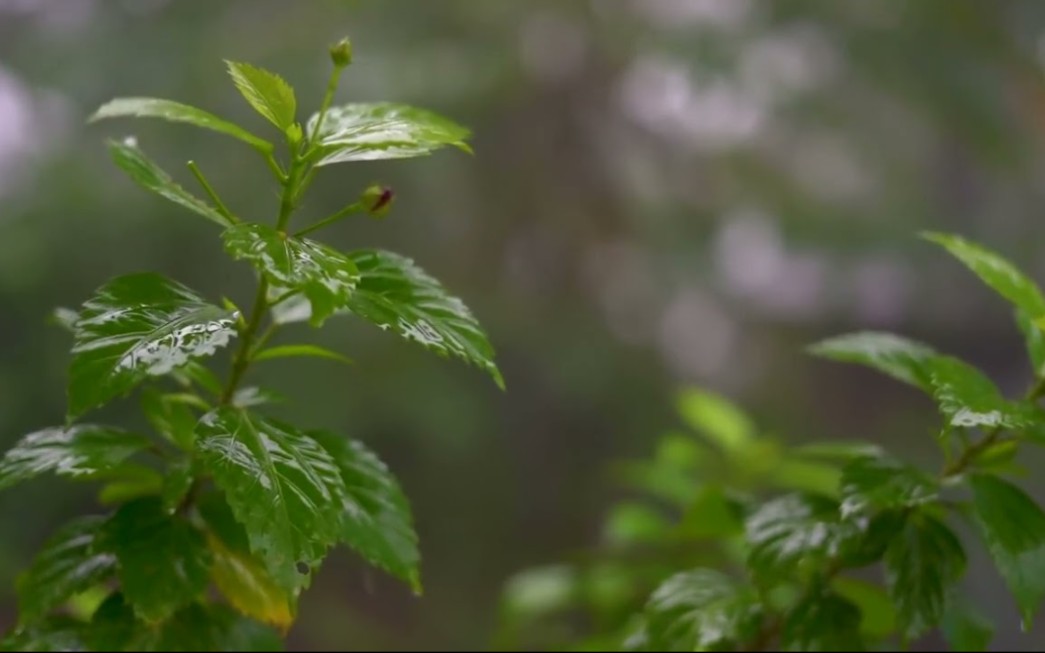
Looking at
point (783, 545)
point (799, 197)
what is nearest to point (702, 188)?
point (799, 197)

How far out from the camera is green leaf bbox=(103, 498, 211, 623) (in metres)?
0.45

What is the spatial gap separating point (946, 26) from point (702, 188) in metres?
0.46

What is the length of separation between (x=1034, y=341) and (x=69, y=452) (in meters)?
0.51

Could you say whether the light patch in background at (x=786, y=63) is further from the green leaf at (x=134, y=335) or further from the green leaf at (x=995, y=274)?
the green leaf at (x=134, y=335)

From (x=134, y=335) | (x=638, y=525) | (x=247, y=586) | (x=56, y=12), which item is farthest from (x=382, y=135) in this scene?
(x=56, y=12)

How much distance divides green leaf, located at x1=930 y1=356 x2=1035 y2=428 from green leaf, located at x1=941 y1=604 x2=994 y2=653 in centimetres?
13

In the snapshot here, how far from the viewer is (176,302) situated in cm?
44

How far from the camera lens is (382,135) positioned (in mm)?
442

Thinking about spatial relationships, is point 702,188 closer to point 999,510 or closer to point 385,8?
point 385,8

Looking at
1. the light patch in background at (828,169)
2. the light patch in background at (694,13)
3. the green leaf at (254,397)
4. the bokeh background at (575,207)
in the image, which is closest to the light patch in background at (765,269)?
the bokeh background at (575,207)

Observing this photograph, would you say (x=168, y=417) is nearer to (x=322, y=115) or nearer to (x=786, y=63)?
(x=322, y=115)

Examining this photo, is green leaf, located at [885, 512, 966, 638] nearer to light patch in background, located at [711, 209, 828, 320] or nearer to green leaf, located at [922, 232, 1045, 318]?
green leaf, located at [922, 232, 1045, 318]

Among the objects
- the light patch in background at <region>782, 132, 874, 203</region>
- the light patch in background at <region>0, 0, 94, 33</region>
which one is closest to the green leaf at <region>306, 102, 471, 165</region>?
the light patch in background at <region>0, 0, 94, 33</region>

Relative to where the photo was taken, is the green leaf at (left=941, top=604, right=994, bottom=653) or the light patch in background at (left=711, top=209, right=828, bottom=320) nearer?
the green leaf at (left=941, top=604, right=994, bottom=653)
